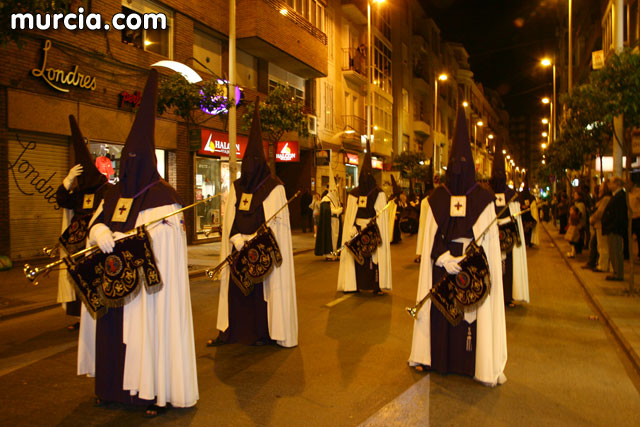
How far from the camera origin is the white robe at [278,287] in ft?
19.9

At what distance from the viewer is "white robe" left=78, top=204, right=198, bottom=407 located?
4070 mm

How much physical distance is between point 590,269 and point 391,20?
31.3 metres

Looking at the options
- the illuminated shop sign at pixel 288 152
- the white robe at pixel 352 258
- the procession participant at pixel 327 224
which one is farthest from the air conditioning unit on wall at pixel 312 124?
the white robe at pixel 352 258

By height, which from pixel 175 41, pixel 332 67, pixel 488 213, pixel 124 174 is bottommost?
pixel 488 213

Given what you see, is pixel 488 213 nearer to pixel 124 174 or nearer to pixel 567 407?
pixel 567 407

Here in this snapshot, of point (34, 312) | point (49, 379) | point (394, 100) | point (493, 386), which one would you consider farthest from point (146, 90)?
point (394, 100)

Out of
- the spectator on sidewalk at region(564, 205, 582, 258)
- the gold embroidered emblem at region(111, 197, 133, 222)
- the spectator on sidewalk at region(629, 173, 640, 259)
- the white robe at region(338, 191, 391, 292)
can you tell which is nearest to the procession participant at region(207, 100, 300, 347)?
the gold embroidered emblem at region(111, 197, 133, 222)

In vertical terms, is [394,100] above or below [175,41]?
above

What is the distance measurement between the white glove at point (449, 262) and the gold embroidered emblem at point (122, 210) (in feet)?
9.42

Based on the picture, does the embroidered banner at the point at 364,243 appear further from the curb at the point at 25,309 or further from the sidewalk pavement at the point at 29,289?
the curb at the point at 25,309

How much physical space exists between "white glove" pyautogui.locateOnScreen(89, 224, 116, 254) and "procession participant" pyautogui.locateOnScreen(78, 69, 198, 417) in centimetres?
1

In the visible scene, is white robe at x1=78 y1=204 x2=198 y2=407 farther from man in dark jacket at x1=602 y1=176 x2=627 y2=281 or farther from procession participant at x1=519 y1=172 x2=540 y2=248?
man in dark jacket at x1=602 y1=176 x2=627 y2=281

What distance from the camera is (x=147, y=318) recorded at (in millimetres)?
4090

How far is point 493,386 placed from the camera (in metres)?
4.97
